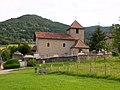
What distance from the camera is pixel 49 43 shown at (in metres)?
69.6

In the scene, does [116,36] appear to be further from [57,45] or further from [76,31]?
[76,31]

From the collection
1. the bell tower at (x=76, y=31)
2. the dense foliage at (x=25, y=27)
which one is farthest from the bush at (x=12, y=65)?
the dense foliage at (x=25, y=27)

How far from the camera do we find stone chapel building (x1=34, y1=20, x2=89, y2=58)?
69.0m

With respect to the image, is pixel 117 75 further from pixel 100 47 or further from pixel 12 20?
pixel 12 20

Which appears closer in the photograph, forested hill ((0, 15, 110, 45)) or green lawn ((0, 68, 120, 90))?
green lawn ((0, 68, 120, 90))

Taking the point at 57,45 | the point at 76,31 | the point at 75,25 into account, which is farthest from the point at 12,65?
the point at 75,25

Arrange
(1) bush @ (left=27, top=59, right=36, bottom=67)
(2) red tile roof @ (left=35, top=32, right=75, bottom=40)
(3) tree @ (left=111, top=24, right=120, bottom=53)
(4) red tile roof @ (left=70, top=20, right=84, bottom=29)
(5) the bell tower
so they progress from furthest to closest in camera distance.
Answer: (4) red tile roof @ (left=70, top=20, right=84, bottom=29)
(5) the bell tower
(2) red tile roof @ (left=35, top=32, right=75, bottom=40)
(3) tree @ (left=111, top=24, right=120, bottom=53)
(1) bush @ (left=27, top=59, right=36, bottom=67)

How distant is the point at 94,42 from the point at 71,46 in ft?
53.5

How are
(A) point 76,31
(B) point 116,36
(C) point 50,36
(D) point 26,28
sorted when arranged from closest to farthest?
(B) point 116,36 → (C) point 50,36 → (A) point 76,31 → (D) point 26,28

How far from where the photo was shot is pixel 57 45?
7050 cm

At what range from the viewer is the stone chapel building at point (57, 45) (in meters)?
69.0

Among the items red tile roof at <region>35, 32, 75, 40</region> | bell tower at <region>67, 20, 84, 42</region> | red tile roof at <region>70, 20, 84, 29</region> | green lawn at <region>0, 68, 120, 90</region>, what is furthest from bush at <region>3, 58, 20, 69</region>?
green lawn at <region>0, 68, 120, 90</region>

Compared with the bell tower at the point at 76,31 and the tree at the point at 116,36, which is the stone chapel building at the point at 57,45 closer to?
the bell tower at the point at 76,31

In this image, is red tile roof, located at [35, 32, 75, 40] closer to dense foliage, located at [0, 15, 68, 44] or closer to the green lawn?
the green lawn
